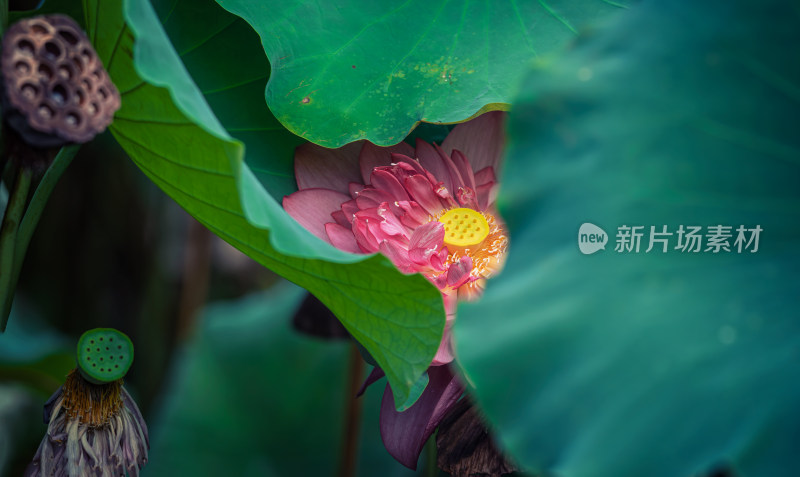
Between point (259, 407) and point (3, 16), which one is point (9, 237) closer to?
point (3, 16)

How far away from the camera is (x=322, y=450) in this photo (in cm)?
115

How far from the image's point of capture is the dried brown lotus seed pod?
0.34 meters

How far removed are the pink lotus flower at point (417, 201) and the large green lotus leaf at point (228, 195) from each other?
71mm

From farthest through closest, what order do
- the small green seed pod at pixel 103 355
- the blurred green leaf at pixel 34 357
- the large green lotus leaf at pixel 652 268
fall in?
the blurred green leaf at pixel 34 357 < the small green seed pod at pixel 103 355 < the large green lotus leaf at pixel 652 268

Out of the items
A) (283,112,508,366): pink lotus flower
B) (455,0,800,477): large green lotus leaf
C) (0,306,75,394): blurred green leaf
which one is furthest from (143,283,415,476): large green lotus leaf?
(455,0,800,477): large green lotus leaf

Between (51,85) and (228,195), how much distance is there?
0.41 ft

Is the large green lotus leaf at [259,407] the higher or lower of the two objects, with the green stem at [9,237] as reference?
lower

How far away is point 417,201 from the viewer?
57 cm

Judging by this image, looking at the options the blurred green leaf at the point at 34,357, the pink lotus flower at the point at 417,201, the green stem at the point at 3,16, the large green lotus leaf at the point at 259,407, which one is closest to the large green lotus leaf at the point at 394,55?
the pink lotus flower at the point at 417,201

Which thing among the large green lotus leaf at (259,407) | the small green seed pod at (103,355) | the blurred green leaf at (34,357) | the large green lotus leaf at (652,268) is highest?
the large green lotus leaf at (652,268)

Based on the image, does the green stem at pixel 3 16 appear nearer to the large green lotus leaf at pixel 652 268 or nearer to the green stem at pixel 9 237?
the green stem at pixel 9 237

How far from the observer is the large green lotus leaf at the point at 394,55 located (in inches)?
21.3

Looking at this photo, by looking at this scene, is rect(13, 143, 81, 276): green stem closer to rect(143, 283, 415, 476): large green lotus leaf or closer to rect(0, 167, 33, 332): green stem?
rect(0, 167, 33, 332): green stem

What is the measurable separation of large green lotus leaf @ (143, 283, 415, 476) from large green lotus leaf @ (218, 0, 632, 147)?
0.61 m
